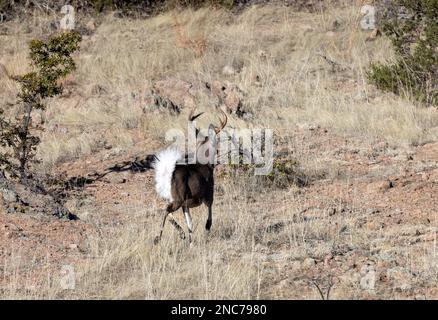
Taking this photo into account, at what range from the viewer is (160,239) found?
7.20 m

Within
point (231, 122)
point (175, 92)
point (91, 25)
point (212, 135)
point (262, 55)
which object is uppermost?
point (91, 25)

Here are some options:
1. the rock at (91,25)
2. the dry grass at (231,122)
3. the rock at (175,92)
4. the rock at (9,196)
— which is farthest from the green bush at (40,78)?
the rock at (91,25)

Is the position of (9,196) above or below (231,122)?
below

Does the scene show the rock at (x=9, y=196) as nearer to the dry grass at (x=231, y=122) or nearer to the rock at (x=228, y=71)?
the dry grass at (x=231, y=122)

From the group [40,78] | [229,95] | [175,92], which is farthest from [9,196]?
[175,92]

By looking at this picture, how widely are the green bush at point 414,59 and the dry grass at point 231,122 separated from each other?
0.26 metres

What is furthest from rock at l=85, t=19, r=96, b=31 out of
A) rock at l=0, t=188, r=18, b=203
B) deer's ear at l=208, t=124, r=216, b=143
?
deer's ear at l=208, t=124, r=216, b=143

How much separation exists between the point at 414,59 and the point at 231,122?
2548mm

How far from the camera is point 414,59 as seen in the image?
39.0 feet

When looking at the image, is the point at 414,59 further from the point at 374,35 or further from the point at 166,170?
the point at 166,170

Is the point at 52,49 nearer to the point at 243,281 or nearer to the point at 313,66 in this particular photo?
the point at 243,281

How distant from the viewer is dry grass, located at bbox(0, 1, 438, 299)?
650 centimetres

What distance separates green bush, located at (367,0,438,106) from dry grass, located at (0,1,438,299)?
0.85ft

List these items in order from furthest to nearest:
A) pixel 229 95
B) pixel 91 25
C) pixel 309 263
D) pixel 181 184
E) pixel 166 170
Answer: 1. pixel 91 25
2. pixel 229 95
3. pixel 181 184
4. pixel 166 170
5. pixel 309 263
